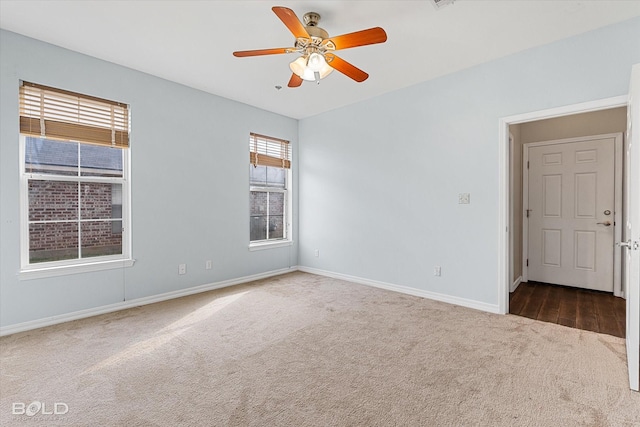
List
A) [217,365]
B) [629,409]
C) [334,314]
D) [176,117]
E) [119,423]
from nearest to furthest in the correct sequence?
[119,423] < [629,409] < [217,365] < [334,314] < [176,117]

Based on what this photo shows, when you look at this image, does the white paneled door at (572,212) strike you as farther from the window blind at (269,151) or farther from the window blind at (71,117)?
the window blind at (71,117)

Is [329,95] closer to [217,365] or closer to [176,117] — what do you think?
[176,117]

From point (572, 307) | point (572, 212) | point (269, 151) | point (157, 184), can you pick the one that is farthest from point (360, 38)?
point (572, 212)

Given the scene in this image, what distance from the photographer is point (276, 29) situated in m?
2.61

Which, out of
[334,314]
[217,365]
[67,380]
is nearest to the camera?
[67,380]

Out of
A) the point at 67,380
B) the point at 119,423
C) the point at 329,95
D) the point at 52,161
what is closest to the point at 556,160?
the point at 329,95

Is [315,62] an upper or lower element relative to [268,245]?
upper

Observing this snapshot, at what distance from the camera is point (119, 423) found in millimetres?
1619

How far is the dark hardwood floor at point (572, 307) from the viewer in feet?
9.72

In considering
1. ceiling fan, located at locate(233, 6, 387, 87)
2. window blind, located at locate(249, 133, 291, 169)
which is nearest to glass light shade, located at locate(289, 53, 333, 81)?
ceiling fan, located at locate(233, 6, 387, 87)

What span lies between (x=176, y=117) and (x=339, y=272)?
3.15 metres

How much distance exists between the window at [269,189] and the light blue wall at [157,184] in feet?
0.55

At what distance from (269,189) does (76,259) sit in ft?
8.68

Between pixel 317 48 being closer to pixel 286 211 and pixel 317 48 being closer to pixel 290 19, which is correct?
pixel 290 19
